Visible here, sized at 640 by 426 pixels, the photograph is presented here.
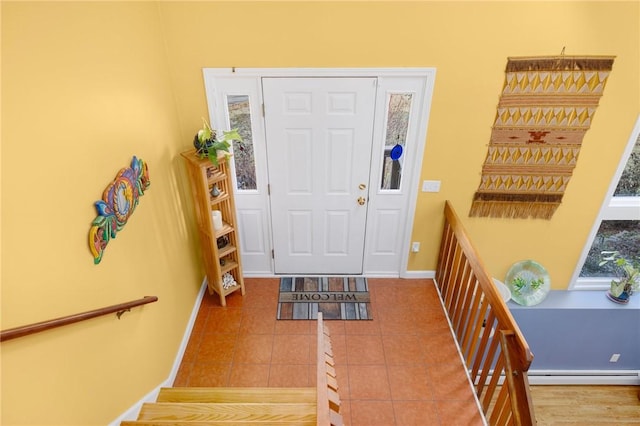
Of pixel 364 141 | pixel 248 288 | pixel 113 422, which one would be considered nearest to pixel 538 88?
pixel 364 141

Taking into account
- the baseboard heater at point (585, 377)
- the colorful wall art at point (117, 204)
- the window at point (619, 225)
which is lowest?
the baseboard heater at point (585, 377)

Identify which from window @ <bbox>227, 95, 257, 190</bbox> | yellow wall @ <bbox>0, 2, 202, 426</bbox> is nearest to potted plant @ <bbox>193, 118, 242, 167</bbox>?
yellow wall @ <bbox>0, 2, 202, 426</bbox>

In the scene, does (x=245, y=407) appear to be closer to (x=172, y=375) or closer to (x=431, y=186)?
(x=172, y=375)

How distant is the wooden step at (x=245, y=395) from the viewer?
262 cm

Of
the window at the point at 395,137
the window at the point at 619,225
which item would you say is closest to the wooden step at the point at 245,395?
the window at the point at 395,137

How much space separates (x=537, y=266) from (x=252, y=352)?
2.83 m

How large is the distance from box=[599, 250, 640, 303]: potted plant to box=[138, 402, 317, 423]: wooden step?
3.47m

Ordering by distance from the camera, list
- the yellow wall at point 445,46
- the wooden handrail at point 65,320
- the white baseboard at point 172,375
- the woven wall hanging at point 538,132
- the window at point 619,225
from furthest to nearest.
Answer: the window at point 619,225 → the woven wall hanging at point 538,132 → the yellow wall at point 445,46 → the white baseboard at point 172,375 → the wooden handrail at point 65,320

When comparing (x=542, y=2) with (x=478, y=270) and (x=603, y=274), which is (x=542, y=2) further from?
(x=603, y=274)

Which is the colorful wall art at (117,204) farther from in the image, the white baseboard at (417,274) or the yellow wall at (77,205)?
the white baseboard at (417,274)

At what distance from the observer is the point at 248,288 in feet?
13.2

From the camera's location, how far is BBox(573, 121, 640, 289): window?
11.5 ft

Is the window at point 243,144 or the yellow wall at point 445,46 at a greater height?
the yellow wall at point 445,46

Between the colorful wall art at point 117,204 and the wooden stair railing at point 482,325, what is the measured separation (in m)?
2.31
